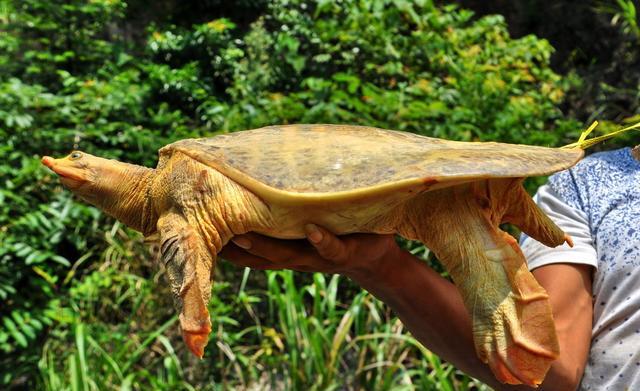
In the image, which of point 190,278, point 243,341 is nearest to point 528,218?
point 190,278

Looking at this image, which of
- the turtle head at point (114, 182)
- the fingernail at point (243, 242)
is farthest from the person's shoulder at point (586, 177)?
the turtle head at point (114, 182)

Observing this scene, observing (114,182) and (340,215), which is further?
(114,182)

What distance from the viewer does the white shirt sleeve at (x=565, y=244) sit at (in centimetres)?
135

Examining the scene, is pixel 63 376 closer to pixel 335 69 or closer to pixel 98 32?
pixel 335 69

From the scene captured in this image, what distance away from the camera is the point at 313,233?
3.04 feet

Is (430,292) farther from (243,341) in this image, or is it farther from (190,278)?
(243,341)

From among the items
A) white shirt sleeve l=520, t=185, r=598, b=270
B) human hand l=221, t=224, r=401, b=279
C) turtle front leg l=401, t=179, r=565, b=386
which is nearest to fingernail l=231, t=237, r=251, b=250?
human hand l=221, t=224, r=401, b=279

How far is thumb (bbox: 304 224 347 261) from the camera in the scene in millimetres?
930

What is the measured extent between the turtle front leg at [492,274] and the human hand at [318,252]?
0.29 ft

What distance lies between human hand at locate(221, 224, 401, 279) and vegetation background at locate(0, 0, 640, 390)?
1.76 meters

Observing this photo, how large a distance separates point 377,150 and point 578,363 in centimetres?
66

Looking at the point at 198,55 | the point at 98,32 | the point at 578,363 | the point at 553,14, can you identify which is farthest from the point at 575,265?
the point at 553,14

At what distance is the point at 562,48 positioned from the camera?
605 centimetres

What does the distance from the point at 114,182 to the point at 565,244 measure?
0.84m
